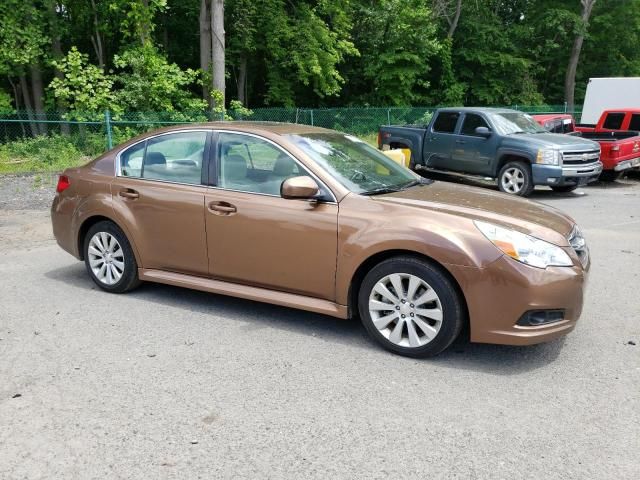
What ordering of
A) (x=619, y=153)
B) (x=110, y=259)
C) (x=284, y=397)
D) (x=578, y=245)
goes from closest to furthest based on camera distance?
(x=284, y=397) → (x=578, y=245) → (x=110, y=259) → (x=619, y=153)

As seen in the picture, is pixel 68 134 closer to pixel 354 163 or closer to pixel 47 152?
pixel 47 152

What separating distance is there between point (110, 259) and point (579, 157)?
1015cm

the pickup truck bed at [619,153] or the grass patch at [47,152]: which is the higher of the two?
the pickup truck bed at [619,153]

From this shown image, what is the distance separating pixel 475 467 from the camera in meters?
2.91

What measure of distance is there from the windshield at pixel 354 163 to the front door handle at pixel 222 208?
29.3 inches

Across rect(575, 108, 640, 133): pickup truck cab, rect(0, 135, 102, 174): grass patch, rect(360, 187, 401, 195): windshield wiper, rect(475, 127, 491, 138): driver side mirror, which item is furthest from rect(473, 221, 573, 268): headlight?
rect(575, 108, 640, 133): pickup truck cab

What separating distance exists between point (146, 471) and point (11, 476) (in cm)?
64

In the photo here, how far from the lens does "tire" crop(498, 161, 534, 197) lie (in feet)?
40.4

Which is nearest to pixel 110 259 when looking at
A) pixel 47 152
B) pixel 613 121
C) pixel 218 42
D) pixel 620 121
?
pixel 47 152

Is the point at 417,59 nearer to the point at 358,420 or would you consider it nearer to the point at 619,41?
the point at 619,41

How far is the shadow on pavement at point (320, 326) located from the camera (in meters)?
4.13

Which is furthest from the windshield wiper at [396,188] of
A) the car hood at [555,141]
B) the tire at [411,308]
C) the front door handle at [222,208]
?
the car hood at [555,141]

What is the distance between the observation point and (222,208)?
16.0 ft

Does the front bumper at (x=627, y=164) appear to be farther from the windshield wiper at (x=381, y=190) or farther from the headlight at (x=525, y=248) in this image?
the headlight at (x=525, y=248)
